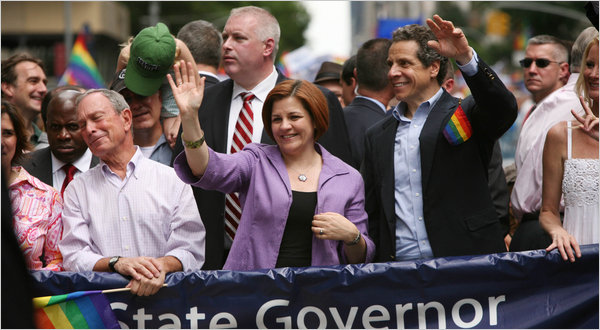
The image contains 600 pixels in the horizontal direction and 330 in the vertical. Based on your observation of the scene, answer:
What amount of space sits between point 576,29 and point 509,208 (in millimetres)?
37689

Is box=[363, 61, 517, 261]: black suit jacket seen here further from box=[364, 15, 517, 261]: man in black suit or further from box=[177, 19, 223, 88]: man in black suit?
box=[177, 19, 223, 88]: man in black suit

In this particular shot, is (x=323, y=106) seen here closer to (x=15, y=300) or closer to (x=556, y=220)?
(x=556, y=220)

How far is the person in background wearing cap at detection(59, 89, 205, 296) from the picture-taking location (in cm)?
483

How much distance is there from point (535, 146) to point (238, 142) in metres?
2.03

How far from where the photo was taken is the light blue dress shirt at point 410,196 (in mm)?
5258

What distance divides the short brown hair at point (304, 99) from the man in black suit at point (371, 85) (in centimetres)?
185

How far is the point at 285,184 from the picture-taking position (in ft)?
16.0

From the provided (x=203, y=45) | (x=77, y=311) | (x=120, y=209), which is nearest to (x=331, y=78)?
(x=203, y=45)

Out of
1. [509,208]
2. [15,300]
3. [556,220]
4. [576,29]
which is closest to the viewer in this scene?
[15,300]

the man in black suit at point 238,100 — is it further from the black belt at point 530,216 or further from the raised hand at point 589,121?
the raised hand at point 589,121

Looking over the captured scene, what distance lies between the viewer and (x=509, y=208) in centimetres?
682

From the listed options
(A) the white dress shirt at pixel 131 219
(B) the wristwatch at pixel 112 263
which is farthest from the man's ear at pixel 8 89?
(B) the wristwatch at pixel 112 263

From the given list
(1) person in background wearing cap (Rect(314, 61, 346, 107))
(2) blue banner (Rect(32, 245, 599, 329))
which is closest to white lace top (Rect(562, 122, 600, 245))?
(2) blue banner (Rect(32, 245, 599, 329))

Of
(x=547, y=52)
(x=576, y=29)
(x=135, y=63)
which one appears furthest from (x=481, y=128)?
(x=576, y=29)
